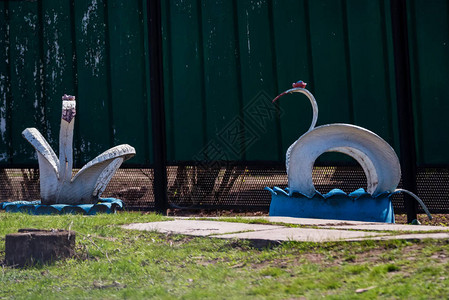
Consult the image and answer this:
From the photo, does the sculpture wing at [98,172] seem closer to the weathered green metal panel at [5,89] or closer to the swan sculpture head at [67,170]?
the swan sculpture head at [67,170]

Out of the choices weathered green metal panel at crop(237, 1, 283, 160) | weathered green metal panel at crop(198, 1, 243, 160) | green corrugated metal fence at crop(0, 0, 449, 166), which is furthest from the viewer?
weathered green metal panel at crop(198, 1, 243, 160)

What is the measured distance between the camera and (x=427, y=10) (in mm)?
7582

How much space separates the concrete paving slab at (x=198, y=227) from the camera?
502 cm

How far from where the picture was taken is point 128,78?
8781 millimetres

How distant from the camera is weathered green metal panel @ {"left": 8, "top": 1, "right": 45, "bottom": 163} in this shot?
927cm

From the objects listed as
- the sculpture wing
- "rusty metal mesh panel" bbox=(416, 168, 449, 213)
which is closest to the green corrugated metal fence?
"rusty metal mesh panel" bbox=(416, 168, 449, 213)

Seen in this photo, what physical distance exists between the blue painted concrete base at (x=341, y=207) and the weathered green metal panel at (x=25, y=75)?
14.1 feet

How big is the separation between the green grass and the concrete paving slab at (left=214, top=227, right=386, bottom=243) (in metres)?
0.11

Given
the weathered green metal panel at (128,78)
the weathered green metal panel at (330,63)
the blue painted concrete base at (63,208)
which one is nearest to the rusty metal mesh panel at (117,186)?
the weathered green metal panel at (128,78)

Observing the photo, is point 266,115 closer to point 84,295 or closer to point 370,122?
point 370,122

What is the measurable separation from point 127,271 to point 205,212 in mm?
4876

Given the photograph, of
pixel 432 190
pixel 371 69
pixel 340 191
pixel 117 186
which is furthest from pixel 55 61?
pixel 432 190

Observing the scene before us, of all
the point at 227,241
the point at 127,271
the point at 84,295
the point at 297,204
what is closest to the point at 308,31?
the point at 297,204

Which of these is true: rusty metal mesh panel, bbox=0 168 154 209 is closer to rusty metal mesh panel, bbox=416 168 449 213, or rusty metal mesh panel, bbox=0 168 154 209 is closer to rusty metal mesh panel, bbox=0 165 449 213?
rusty metal mesh panel, bbox=0 165 449 213
